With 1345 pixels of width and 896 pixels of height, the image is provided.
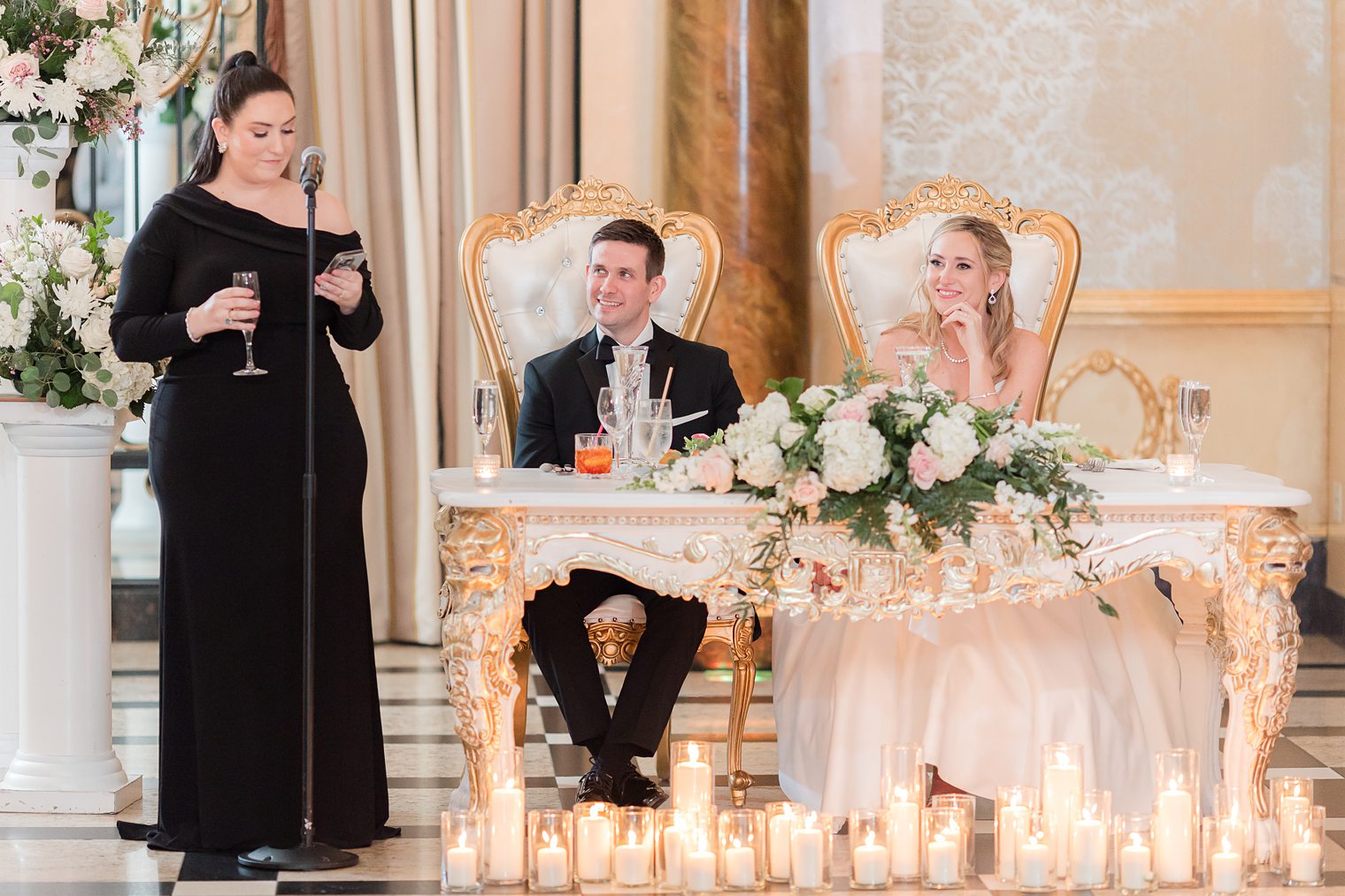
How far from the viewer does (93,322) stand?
360cm

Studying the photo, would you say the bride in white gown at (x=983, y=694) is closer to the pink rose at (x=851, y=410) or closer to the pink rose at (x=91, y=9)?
the pink rose at (x=851, y=410)

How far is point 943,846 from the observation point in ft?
10.2

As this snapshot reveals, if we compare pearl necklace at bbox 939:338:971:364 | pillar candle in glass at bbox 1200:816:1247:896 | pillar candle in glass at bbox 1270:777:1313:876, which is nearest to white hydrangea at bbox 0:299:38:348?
pearl necklace at bbox 939:338:971:364

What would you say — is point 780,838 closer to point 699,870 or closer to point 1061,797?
point 699,870

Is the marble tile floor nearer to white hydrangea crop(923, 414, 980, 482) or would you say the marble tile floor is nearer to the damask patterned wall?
white hydrangea crop(923, 414, 980, 482)

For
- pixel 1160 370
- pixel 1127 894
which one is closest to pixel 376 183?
pixel 1160 370

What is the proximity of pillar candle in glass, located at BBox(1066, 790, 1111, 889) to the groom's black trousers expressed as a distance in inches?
36.2

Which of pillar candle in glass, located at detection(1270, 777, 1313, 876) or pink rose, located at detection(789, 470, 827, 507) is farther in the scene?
pillar candle in glass, located at detection(1270, 777, 1313, 876)

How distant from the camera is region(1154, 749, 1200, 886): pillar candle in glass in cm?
312

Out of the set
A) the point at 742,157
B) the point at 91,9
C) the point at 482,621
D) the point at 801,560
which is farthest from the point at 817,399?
the point at 742,157

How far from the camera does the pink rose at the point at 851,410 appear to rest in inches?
122

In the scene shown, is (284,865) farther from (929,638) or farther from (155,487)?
(929,638)

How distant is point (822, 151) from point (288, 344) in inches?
114

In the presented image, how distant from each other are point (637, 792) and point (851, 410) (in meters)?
1.09
